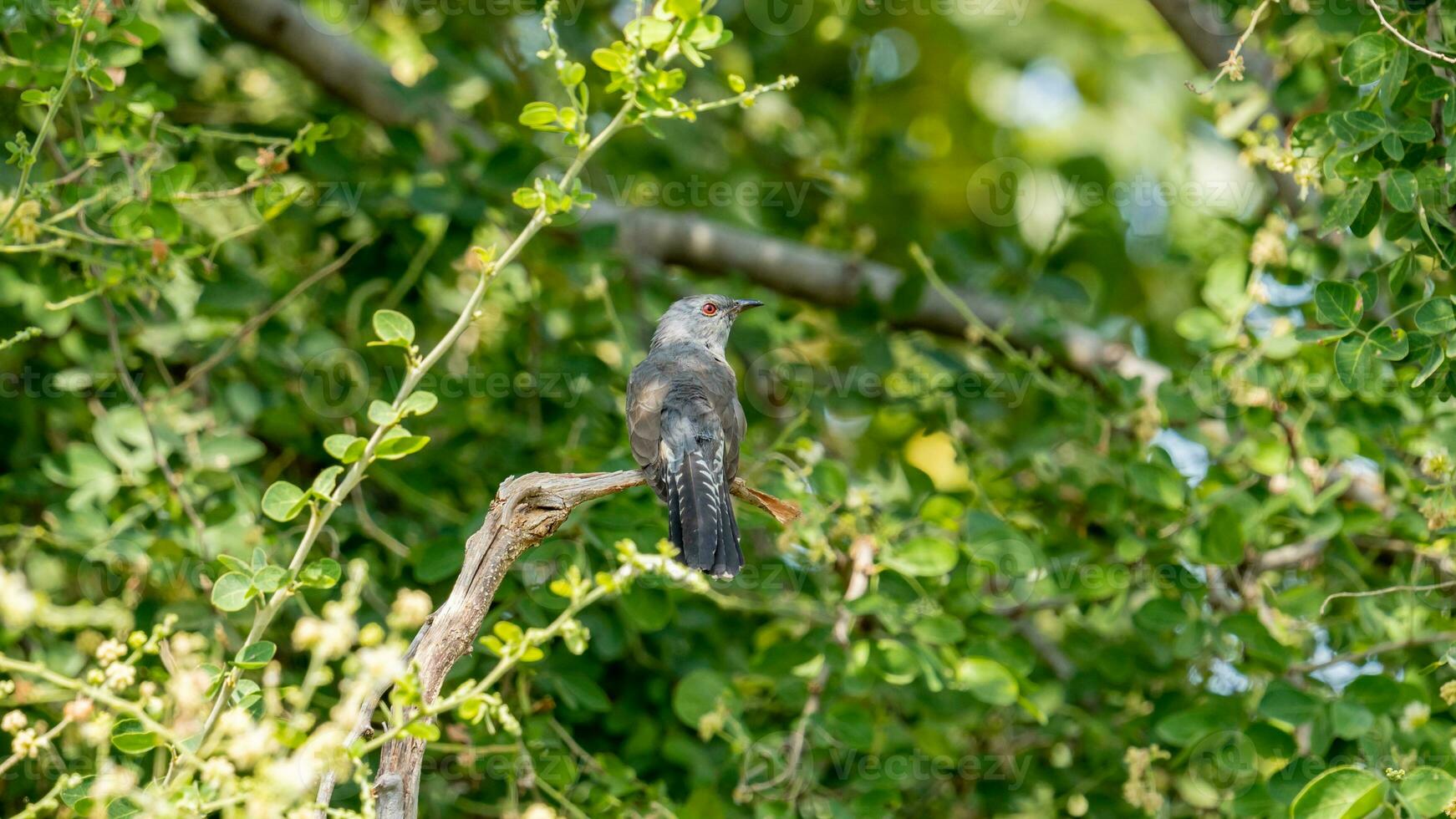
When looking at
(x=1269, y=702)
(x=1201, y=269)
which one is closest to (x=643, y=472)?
(x=1269, y=702)

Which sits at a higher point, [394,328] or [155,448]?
[394,328]

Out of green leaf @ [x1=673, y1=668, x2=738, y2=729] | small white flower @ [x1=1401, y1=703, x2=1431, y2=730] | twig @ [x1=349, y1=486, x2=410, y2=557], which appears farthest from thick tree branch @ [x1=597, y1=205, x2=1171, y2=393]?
green leaf @ [x1=673, y1=668, x2=738, y2=729]

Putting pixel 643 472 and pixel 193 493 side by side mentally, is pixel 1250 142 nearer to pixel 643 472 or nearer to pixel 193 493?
pixel 643 472

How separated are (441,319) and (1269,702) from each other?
379 cm

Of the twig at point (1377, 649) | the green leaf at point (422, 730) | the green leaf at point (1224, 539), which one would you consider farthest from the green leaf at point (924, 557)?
the green leaf at point (422, 730)

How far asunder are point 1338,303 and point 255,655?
2692 millimetres

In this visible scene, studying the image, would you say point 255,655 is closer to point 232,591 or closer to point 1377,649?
point 232,591

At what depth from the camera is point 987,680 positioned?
4.30 m

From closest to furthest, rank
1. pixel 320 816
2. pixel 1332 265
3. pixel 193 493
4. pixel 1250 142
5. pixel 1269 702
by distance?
pixel 320 816 → pixel 1269 702 → pixel 1250 142 → pixel 193 493 → pixel 1332 265

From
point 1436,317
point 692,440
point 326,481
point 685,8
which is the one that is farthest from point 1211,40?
point 326,481

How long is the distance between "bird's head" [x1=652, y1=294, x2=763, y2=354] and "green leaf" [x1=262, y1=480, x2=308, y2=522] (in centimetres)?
263

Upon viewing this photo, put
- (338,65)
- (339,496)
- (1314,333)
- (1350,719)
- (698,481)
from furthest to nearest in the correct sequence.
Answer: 1. (338,65)
2. (698,481)
3. (1350,719)
4. (1314,333)
5. (339,496)

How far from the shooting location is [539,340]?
5.79 metres

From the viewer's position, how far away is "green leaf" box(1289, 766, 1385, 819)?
317cm
